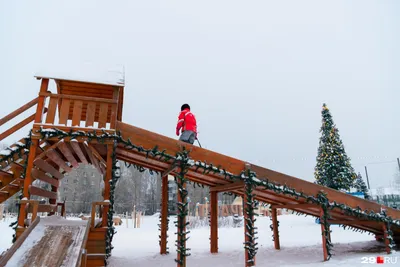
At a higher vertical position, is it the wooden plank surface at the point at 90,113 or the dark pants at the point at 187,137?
the wooden plank surface at the point at 90,113

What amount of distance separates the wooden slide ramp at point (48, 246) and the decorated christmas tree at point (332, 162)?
17.4 m

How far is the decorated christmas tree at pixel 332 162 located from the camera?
61.1ft

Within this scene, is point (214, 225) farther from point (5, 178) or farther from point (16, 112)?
point (16, 112)

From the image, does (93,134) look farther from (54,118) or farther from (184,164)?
(184,164)

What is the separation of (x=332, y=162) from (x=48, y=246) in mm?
18286

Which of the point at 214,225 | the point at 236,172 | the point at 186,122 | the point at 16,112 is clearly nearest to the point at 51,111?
the point at 16,112

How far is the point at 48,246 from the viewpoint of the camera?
4250 millimetres

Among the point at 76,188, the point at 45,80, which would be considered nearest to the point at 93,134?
the point at 45,80

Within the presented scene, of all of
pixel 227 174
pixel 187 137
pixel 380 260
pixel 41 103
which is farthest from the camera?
pixel 187 137

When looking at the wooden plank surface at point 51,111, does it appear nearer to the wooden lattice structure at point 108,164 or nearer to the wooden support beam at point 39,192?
the wooden lattice structure at point 108,164

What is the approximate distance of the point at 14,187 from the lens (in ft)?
21.2

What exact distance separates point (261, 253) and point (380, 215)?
3.45 metres

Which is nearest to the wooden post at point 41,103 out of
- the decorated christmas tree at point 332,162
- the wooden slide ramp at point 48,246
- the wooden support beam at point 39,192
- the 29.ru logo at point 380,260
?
the wooden support beam at point 39,192

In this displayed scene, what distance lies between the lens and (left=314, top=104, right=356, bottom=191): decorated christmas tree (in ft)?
61.1
